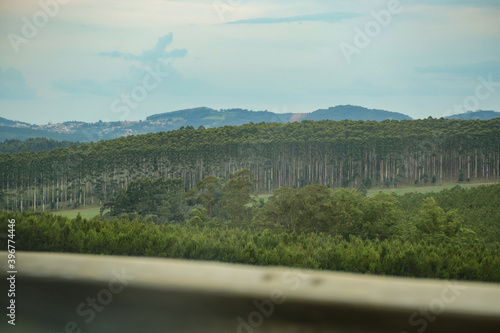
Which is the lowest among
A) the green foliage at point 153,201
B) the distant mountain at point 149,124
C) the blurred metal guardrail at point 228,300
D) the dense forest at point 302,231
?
the green foliage at point 153,201

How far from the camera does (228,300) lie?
1.13m

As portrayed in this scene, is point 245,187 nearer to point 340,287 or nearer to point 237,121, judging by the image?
point 340,287

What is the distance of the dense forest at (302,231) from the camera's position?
225 cm

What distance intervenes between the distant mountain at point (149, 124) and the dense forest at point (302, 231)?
51595mm

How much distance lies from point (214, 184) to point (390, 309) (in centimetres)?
3426

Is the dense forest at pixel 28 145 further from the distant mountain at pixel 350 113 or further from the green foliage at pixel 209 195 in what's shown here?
the distant mountain at pixel 350 113

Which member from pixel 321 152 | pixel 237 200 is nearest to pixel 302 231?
Answer: pixel 237 200

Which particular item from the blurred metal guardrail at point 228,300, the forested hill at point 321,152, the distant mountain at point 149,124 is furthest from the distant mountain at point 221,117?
the blurred metal guardrail at point 228,300

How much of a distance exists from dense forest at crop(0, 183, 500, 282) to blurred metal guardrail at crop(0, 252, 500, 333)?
2.45 feet

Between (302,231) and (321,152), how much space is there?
62401mm

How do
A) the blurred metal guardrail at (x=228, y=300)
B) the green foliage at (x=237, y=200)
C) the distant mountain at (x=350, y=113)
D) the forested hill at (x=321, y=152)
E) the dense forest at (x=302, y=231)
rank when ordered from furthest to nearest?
the distant mountain at (x=350, y=113) < the forested hill at (x=321, y=152) < the green foliage at (x=237, y=200) < the dense forest at (x=302, y=231) < the blurred metal guardrail at (x=228, y=300)

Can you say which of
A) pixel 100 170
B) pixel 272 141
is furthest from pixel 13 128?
pixel 272 141

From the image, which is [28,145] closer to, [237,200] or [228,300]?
[237,200]

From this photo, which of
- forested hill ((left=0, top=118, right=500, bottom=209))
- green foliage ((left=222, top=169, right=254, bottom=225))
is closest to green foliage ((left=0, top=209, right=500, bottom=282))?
green foliage ((left=222, top=169, right=254, bottom=225))
